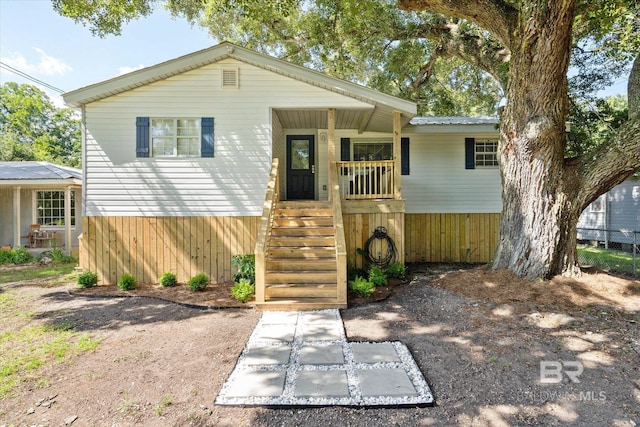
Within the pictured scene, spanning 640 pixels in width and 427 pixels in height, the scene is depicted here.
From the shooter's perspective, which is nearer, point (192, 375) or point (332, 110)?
point (192, 375)

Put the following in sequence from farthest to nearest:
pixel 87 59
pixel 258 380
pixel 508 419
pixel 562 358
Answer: pixel 87 59
pixel 562 358
pixel 258 380
pixel 508 419

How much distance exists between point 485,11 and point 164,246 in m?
8.17

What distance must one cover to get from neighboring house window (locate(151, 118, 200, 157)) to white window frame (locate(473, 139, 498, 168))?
303 inches

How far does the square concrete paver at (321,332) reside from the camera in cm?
409

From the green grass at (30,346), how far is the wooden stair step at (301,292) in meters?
2.50

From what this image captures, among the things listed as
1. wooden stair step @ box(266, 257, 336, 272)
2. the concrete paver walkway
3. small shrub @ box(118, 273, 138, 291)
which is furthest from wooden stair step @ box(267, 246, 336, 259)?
small shrub @ box(118, 273, 138, 291)

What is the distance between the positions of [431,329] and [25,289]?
8.30 metres

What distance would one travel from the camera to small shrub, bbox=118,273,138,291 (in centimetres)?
650

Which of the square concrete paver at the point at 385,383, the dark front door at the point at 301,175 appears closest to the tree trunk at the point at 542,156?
the square concrete paver at the point at 385,383

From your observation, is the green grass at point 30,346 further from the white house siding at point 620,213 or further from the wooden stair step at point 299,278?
the white house siding at point 620,213

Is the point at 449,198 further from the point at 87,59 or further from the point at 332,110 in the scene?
the point at 87,59

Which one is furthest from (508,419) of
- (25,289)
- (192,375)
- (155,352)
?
(25,289)

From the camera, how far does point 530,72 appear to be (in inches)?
210

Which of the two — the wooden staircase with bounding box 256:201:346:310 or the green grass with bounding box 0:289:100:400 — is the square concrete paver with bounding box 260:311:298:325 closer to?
the wooden staircase with bounding box 256:201:346:310
